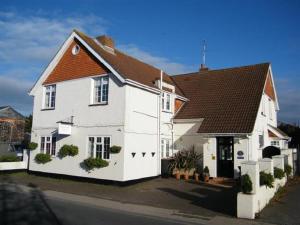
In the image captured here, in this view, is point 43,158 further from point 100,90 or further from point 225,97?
point 225,97

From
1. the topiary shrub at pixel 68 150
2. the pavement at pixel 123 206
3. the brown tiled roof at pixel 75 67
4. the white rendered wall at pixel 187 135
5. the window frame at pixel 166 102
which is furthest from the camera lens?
the window frame at pixel 166 102

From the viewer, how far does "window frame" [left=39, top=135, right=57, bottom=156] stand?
65.7 ft

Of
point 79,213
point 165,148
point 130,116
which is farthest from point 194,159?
point 79,213

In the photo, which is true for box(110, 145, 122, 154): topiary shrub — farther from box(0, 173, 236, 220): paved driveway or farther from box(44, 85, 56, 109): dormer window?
box(44, 85, 56, 109): dormer window

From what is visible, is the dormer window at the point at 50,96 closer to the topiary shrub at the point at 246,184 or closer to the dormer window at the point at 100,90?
the dormer window at the point at 100,90

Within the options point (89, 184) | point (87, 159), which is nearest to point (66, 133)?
point (87, 159)

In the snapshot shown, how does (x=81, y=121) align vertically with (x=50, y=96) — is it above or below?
below

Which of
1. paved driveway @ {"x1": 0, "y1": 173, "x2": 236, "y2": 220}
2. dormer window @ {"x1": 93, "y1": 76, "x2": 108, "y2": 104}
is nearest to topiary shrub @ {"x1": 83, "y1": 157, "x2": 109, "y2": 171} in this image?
paved driveway @ {"x1": 0, "y1": 173, "x2": 236, "y2": 220}

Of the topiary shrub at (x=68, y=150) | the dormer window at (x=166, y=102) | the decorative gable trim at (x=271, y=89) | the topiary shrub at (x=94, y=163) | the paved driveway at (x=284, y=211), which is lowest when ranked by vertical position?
the paved driveway at (x=284, y=211)

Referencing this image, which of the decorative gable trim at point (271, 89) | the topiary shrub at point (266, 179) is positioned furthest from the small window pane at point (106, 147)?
the decorative gable trim at point (271, 89)

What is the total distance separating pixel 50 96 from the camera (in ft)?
69.9

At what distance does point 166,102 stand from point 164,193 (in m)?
8.03

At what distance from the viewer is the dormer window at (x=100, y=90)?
59.9ft

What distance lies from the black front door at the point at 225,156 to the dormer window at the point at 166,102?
4247mm
